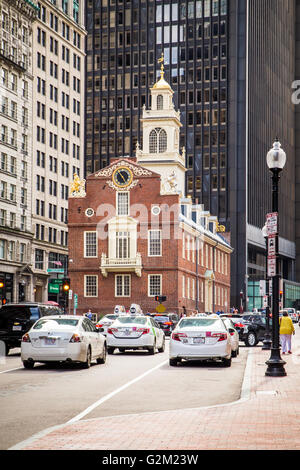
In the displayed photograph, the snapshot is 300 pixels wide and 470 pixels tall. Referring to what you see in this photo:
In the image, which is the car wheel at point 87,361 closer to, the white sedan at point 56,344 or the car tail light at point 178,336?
the white sedan at point 56,344

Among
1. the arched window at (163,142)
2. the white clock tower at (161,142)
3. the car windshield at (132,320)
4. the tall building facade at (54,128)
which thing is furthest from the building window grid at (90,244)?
the car windshield at (132,320)

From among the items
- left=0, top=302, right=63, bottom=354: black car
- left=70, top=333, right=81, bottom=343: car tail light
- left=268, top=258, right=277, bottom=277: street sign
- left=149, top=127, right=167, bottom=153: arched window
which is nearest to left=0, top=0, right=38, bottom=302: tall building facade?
left=149, top=127, right=167, bottom=153: arched window

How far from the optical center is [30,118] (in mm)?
88625

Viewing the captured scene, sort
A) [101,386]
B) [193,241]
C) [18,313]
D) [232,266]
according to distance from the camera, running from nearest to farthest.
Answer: [101,386] → [18,313] → [193,241] → [232,266]

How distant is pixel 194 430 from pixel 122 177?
6609 centimetres

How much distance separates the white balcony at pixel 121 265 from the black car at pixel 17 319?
150 ft

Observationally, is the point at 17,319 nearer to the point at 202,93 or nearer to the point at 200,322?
the point at 200,322

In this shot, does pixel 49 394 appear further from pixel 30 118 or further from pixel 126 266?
pixel 30 118

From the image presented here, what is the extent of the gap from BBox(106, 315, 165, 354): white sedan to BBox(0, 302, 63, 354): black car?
2783 millimetres

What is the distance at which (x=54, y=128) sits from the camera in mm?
97062

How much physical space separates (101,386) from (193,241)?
211 ft

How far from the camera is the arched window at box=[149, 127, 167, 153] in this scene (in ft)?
Answer: 290

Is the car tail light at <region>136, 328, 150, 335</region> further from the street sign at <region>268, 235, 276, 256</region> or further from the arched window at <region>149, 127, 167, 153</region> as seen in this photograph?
the arched window at <region>149, 127, 167, 153</region>
